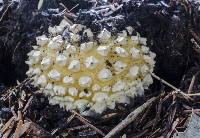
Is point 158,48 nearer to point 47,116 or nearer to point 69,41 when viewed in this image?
point 69,41

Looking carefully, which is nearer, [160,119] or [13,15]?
[160,119]

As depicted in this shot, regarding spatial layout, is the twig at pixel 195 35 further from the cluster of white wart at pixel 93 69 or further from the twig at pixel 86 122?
the twig at pixel 86 122

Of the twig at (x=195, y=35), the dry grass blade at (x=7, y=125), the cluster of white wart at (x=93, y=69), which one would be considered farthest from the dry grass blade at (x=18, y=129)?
the twig at (x=195, y=35)

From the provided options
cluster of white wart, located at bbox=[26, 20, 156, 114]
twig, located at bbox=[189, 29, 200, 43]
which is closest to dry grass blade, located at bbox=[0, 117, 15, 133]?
cluster of white wart, located at bbox=[26, 20, 156, 114]

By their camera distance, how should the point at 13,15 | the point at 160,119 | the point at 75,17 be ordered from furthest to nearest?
1. the point at 13,15
2. the point at 75,17
3. the point at 160,119

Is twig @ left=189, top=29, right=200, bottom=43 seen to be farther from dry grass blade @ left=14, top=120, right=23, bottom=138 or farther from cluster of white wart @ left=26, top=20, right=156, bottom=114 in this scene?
dry grass blade @ left=14, top=120, right=23, bottom=138

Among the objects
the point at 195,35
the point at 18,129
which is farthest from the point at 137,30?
the point at 18,129

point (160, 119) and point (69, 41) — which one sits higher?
point (69, 41)

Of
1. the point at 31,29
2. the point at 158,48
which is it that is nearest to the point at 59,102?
the point at 31,29
